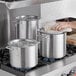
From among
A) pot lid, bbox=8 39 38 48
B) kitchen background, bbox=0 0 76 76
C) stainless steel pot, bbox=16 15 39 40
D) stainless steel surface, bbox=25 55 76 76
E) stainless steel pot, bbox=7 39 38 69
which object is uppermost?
kitchen background, bbox=0 0 76 76

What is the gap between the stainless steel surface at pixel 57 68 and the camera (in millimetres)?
1423

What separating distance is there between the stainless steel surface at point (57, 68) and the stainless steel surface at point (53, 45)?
0.05 metres

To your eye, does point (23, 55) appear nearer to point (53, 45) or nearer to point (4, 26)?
point (53, 45)

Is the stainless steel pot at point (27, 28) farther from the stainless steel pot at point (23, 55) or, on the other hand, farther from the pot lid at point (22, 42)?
the stainless steel pot at point (23, 55)

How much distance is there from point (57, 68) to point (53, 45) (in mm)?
150

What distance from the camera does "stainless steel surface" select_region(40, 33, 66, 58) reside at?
1556 mm

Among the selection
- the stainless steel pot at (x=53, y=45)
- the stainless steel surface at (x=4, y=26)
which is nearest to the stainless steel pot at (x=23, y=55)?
the stainless steel pot at (x=53, y=45)

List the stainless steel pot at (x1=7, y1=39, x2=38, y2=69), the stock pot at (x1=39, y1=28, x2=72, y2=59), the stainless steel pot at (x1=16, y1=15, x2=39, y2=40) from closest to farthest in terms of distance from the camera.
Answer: the stainless steel pot at (x1=7, y1=39, x2=38, y2=69) < the stock pot at (x1=39, y1=28, x2=72, y2=59) < the stainless steel pot at (x1=16, y1=15, x2=39, y2=40)

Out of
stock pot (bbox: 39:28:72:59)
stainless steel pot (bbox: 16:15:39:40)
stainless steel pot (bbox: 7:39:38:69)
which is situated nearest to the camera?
stainless steel pot (bbox: 7:39:38:69)

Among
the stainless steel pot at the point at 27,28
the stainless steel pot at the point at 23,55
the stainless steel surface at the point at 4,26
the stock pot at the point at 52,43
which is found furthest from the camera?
the stainless steel surface at the point at 4,26

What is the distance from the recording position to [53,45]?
61.4 inches

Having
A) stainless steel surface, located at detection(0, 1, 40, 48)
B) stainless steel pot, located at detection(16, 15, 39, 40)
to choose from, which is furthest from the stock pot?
stainless steel surface, located at detection(0, 1, 40, 48)

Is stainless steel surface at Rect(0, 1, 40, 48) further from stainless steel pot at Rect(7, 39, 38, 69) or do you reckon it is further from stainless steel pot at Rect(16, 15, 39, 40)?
stainless steel pot at Rect(7, 39, 38, 69)

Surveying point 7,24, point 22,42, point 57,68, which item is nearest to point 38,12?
point 7,24
